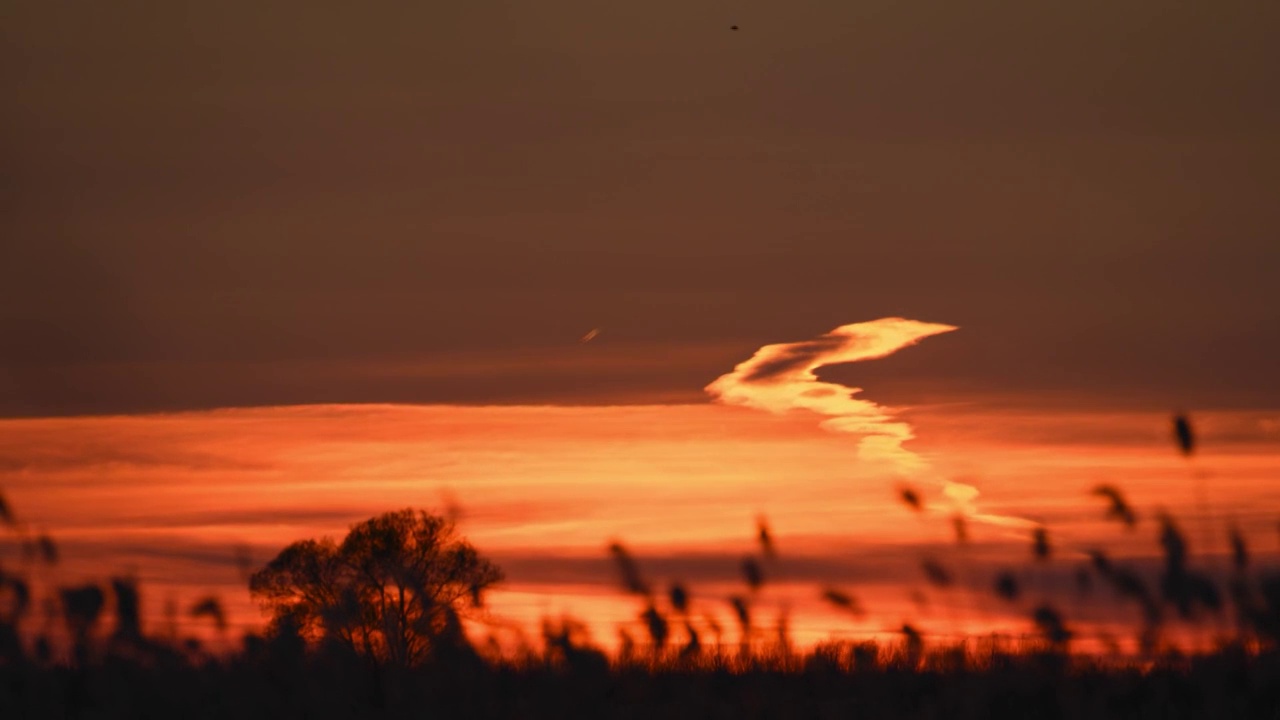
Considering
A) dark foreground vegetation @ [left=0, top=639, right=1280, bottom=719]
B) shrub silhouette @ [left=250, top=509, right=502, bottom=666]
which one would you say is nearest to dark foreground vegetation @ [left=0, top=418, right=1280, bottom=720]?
dark foreground vegetation @ [left=0, top=639, right=1280, bottom=719]

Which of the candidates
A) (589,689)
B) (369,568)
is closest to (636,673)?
(589,689)

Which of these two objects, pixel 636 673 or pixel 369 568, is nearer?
pixel 636 673

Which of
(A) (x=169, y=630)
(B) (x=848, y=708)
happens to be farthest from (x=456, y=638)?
(B) (x=848, y=708)

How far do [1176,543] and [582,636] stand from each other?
712cm

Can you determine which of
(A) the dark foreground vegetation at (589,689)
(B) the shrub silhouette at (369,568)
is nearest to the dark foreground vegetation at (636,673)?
(A) the dark foreground vegetation at (589,689)

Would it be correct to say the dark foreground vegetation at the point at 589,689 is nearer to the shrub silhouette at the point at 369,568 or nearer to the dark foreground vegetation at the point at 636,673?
the dark foreground vegetation at the point at 636,673

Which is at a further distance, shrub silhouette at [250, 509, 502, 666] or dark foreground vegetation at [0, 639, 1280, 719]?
shrub silhouette at [250, 509, 502, 666]

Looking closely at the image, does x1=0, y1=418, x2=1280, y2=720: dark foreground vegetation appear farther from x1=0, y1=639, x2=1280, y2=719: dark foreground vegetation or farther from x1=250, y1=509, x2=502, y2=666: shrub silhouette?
x1=250, y1=509, x2=502, y2=666: shrub silhouette

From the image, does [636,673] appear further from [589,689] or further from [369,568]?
[369,568]

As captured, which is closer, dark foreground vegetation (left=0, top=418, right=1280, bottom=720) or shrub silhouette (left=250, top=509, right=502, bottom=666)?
dark foreground vegetation (left=0, top=418, right=1280, bottom=720)

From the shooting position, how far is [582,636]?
19.1 m

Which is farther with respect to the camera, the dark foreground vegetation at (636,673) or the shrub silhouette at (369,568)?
the shrub silhouette at (369,568)

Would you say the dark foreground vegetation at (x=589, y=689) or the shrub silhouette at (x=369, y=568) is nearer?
the dark foreground vegetation at (x=589, y=689)

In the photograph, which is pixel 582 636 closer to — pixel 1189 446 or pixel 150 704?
pixel 150 704
